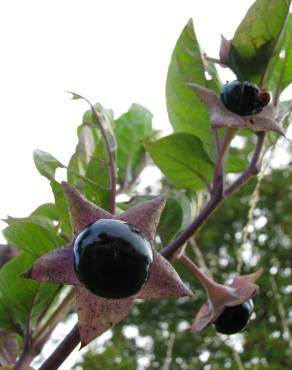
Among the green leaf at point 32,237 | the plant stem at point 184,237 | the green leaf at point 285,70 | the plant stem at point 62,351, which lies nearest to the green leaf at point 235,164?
the green leaf at point 285,70

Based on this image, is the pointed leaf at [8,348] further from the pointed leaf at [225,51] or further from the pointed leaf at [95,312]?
the pointed leaf at [225,51]

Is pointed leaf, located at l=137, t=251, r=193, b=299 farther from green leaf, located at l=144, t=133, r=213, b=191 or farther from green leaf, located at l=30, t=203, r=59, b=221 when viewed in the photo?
green leaf, located at l=30, t=203, r=59, b=221

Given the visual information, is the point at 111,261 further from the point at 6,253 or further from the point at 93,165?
the point at 6,253

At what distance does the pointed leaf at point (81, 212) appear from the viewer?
1.96 feet

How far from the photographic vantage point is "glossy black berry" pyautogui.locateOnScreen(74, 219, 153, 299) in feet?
1.72

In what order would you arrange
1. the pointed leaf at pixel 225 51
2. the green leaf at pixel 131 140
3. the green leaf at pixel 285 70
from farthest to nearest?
1. the green leaf at pixel 131 140
2. the green leaf at pixel 285 70
3. the pointed leaf at pixel 225 51

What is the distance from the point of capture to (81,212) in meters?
0.60

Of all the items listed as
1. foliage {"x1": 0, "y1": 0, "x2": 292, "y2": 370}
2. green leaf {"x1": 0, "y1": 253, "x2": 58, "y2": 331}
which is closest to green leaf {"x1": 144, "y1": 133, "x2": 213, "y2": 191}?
foliage {"x1": 0, "y1": 0, "x2": 292, "y2": 370}

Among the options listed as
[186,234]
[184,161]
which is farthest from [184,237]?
[184,161]

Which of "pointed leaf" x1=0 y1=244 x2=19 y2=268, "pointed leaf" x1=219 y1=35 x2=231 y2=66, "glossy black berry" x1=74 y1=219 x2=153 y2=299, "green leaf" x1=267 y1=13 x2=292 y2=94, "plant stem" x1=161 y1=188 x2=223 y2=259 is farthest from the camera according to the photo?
"pointed leaf" x1=0 y1=244 x2=19 y2=268

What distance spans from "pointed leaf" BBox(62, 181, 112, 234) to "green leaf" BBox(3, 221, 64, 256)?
166 millimetres

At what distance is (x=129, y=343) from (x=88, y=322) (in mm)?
7429

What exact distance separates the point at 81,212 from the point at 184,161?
31cm

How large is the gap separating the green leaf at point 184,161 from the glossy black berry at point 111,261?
0.33 meters
